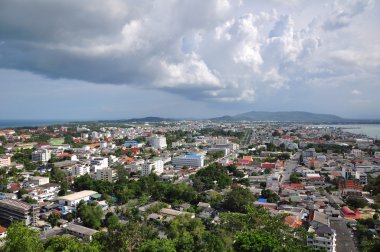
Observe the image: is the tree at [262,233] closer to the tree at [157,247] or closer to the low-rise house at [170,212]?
the tree at [157,247]

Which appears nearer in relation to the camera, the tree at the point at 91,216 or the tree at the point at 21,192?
the tree at the point at 91,216

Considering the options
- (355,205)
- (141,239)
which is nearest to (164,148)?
(355,205)

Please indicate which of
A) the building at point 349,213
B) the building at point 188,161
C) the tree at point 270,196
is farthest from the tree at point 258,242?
the building at point 188,161

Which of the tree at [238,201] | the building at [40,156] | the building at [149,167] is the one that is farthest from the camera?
the building at [40,156]

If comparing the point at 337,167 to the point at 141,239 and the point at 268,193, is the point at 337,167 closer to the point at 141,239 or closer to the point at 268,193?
the point at 268,193

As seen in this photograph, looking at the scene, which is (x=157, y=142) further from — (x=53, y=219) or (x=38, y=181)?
(x=53, y=219)
